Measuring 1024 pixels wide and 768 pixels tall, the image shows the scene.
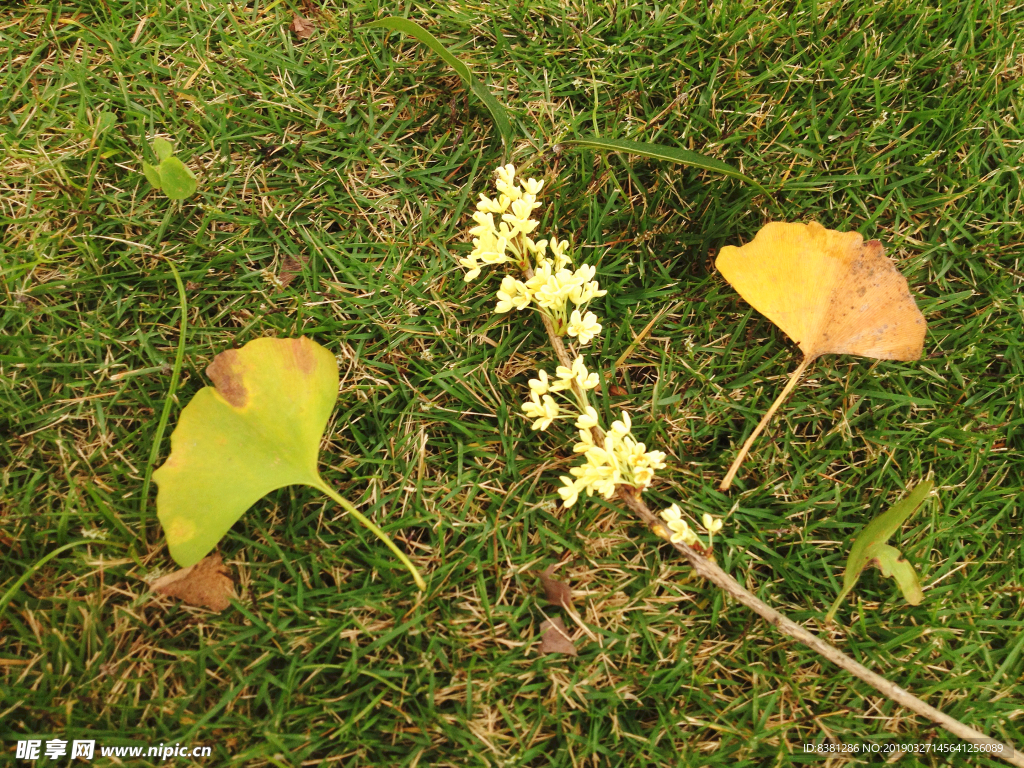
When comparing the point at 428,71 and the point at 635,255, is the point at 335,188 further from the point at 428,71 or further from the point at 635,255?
the point at 635,255

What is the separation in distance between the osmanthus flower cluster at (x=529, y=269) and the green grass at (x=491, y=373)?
16 cm

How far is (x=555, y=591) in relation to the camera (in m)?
1.50

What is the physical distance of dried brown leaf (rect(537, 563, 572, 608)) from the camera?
4.93 ft

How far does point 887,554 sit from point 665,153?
103 cm

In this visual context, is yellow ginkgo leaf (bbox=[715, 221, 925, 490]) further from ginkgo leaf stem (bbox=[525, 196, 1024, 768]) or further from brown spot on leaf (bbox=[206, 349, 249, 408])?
brown spot on leaf (bbox=[206, 349, 249, 408])

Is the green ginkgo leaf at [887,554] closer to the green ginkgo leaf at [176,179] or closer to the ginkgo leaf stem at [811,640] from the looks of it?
the ginkgo leaf stem at [811,640]

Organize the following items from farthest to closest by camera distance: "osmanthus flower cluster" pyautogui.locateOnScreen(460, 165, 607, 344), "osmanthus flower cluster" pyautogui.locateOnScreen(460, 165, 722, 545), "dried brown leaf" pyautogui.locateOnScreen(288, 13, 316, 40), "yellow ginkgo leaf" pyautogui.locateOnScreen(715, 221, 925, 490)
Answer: "dried brown leaf" pyautogui.locateOnScreen(288, 13, 316, 40)
"yellow ginkgo leaf" pyautogui.locateOnScreen(715, 221, 925, 490)
"osmanthus flower cluster" pyautogui.locateOnScreen(460, 165, 607, 344)
"osmanthus flower cluster" pyautogui.locateOnScreen(460, 165, 722, 545)

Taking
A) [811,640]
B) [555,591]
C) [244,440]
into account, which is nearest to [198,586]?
[244,440]

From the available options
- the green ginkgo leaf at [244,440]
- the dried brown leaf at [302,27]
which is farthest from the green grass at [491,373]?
the green ginkgo leaf at [244,440]

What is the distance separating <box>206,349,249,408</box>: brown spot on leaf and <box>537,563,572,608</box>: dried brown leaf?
2.47 feet

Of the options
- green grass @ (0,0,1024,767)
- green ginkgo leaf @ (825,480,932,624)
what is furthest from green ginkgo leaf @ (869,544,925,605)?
green grass @ (0,0,1024,767)

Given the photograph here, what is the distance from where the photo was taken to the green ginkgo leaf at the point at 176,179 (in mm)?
1617

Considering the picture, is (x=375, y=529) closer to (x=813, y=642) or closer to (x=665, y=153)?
(x=813, y=642)

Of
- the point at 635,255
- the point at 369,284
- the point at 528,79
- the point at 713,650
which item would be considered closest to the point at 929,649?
the point at 713,650
